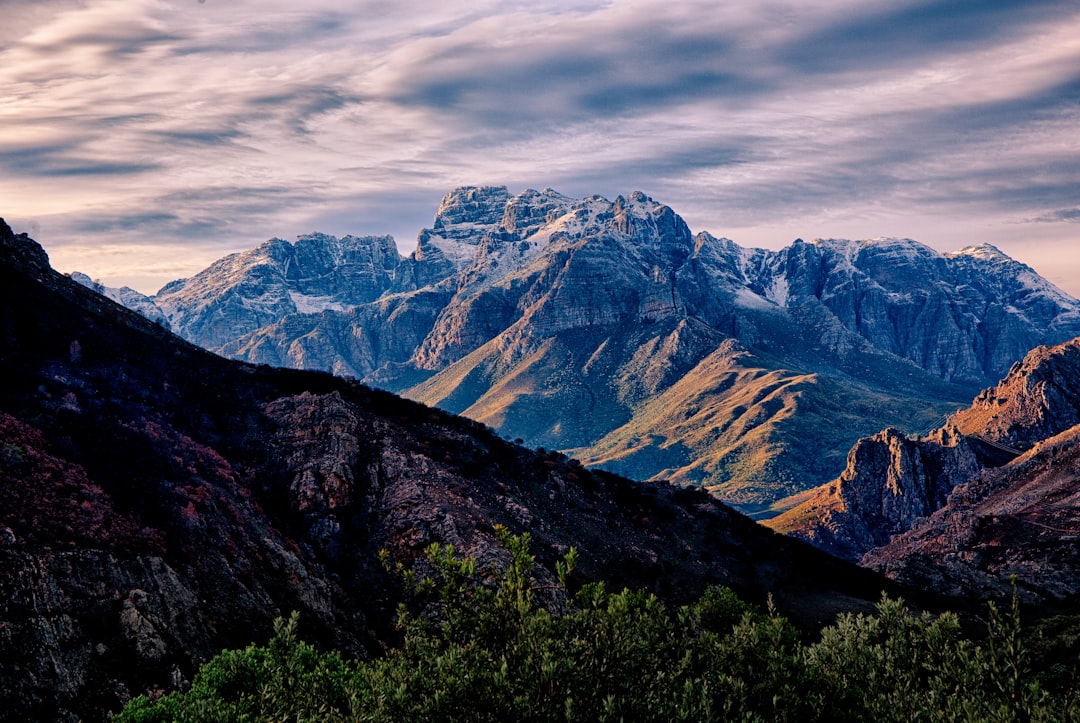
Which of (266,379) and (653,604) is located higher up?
(266,379)

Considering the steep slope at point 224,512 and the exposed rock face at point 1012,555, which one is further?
the exposed rock face at point 1012,555

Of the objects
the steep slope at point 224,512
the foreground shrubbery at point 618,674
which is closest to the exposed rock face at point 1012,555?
the steep slope at point 224,512

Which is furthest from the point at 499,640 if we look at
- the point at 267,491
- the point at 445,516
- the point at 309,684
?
the point at 267,491

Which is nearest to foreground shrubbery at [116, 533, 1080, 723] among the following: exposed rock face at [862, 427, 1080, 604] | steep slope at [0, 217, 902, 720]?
steep slope at [0, 217, 902, 720]

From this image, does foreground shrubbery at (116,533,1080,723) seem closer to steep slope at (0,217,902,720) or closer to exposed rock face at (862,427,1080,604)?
steep slope at (0,217,902,720)

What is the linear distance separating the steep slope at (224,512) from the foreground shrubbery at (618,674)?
23.3 metres

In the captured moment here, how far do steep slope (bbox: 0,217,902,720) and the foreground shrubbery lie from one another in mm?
23301

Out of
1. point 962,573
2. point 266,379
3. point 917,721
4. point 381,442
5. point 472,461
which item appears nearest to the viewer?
point 917,721

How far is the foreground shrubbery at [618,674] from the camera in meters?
30.2

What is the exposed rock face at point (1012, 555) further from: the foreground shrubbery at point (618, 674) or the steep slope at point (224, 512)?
the foreground shrubbery at point (618, 674)

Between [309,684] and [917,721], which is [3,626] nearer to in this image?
[309,684]

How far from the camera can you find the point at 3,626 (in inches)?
2162

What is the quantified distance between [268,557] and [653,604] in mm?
56444

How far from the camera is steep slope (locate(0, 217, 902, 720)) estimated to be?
61000 millimetres
